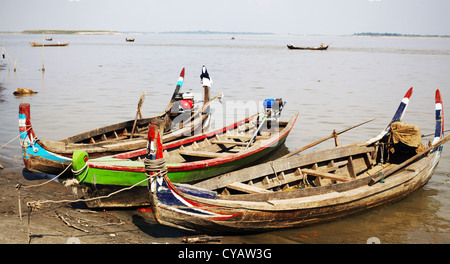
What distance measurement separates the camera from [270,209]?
21.5 feet

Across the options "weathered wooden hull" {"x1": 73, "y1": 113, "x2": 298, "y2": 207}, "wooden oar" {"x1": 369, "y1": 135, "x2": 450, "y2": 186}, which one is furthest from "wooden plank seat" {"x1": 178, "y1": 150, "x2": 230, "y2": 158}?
"wooden oar" {"x1": 369, "y1": 135, "x2": 450, "y2": 186}

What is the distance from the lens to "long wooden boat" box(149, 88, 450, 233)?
20.4 ft

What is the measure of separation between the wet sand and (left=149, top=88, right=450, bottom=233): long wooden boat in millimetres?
Answer: 841

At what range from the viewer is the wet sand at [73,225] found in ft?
20.6

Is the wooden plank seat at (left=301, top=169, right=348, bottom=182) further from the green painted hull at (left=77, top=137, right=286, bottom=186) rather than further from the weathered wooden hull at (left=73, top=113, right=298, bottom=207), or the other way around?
the green painted hull at (left=77, top=137, right=286, bottom=186)

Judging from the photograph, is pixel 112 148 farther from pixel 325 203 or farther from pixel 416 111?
pixel 416 111

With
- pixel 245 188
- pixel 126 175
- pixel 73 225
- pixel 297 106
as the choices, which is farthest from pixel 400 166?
pixel 297 106

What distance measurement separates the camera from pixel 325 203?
23.2 feet

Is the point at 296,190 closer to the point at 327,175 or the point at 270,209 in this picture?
the point at 270,209

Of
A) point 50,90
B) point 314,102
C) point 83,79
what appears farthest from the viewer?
point 83,79

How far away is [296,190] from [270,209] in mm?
723
